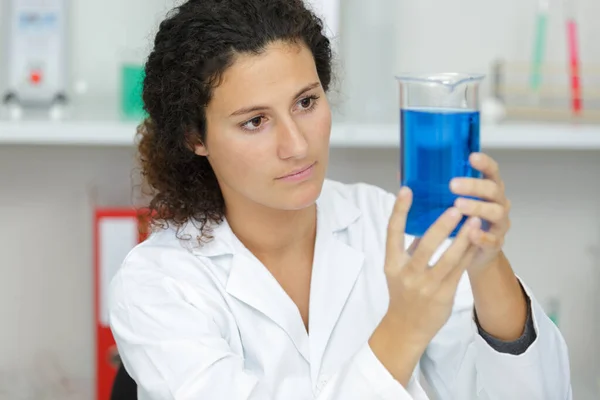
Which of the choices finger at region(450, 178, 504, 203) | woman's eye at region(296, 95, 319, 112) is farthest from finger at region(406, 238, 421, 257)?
woman's eye at region(296, 95, 319, 112)

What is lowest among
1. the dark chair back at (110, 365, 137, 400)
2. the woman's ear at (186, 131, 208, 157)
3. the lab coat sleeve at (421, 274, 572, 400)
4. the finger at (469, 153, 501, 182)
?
the dark chair back at (110, 365, 137, 400)

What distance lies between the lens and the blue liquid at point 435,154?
956 mm

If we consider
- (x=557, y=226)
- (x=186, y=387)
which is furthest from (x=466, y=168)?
(x=557, y=226)

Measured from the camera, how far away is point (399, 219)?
38.5 inches

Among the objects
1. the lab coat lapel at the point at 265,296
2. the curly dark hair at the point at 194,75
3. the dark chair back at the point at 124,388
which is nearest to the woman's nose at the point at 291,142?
the curly dark hair at the point at 194,75

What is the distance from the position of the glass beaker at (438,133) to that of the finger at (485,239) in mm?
22

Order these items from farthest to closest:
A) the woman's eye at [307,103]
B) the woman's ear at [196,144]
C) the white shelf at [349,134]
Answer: the white shelf at [349,134] < the woman's ear at [196,144] < the woman's eye at [307,103]

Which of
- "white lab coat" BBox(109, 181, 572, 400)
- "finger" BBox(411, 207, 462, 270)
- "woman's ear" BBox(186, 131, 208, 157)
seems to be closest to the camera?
"finger" BBox(411, 207, 462, 270)

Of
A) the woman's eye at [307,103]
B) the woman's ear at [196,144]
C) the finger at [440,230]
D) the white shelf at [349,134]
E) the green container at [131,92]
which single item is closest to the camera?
the finger at [440,230]

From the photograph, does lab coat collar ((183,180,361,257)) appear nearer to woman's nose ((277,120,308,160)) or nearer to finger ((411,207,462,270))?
woman's nose ((277,120,308,160))

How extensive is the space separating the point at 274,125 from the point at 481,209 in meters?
0.41

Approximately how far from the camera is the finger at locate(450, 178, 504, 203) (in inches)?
37.6

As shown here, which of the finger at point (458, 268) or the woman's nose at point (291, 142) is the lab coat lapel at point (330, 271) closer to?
the woman's nose at point (291, 142)

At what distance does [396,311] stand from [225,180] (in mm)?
453
